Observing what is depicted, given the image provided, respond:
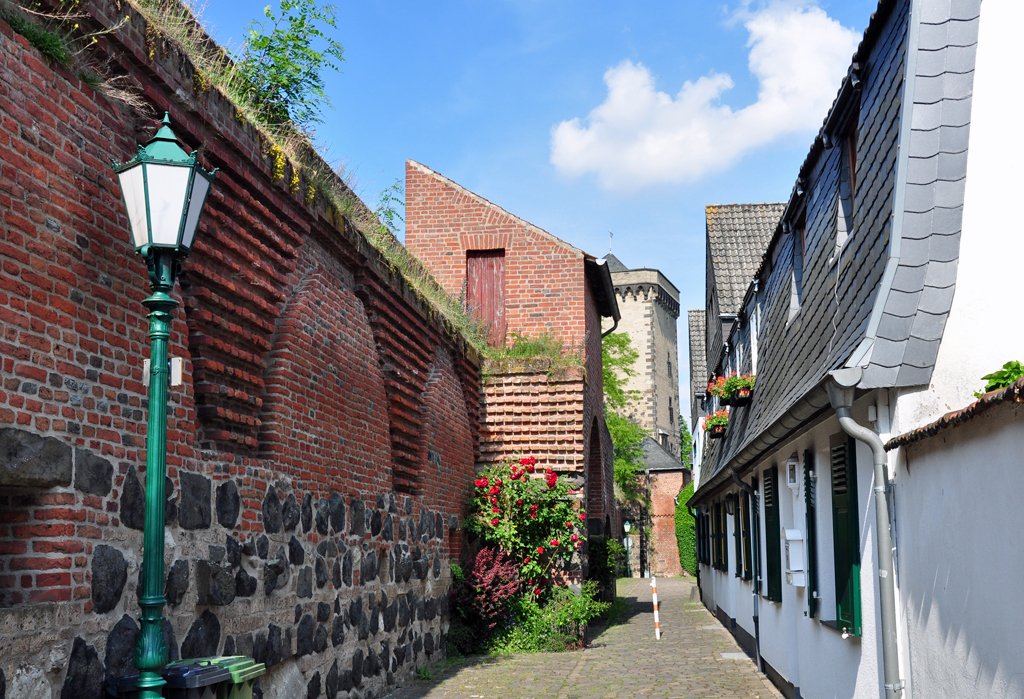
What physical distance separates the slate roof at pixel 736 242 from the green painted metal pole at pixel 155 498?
18.9 meters

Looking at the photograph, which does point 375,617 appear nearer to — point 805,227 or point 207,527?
point 207,527

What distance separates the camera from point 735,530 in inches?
659

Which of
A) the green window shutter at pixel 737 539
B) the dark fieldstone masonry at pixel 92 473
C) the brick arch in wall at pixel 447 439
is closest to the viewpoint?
the dark fieldstone masonry at pixel 92 473

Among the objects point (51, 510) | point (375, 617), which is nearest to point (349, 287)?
point (375, 617)

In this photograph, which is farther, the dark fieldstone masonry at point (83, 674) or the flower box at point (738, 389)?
the flower box at point (738, 389)

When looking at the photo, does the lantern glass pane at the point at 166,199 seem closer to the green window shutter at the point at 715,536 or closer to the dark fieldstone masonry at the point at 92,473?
the dark fieldstone masonry at the point at 92,473

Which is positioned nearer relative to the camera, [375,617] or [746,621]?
[375,617]

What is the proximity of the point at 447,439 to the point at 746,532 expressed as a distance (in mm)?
4447

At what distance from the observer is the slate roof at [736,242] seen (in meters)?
23.2

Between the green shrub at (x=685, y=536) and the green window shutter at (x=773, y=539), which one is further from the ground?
the green window shutter at (x=773, y=539)

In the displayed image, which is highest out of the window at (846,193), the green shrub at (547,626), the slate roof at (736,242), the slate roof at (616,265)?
the slate roof at (616,265)

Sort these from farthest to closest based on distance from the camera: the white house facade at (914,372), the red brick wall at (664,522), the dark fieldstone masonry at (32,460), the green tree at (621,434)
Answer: the red brick wall at (664,522), the green tree at (621,434), the dark fieldstone masonry at (32,460), the white house facade at (914,372)

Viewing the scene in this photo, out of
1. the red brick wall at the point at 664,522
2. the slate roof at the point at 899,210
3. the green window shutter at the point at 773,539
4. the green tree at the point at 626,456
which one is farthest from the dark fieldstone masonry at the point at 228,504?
the red brick wall at the point at 664,522

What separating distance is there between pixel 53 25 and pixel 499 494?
1090 centimetres
